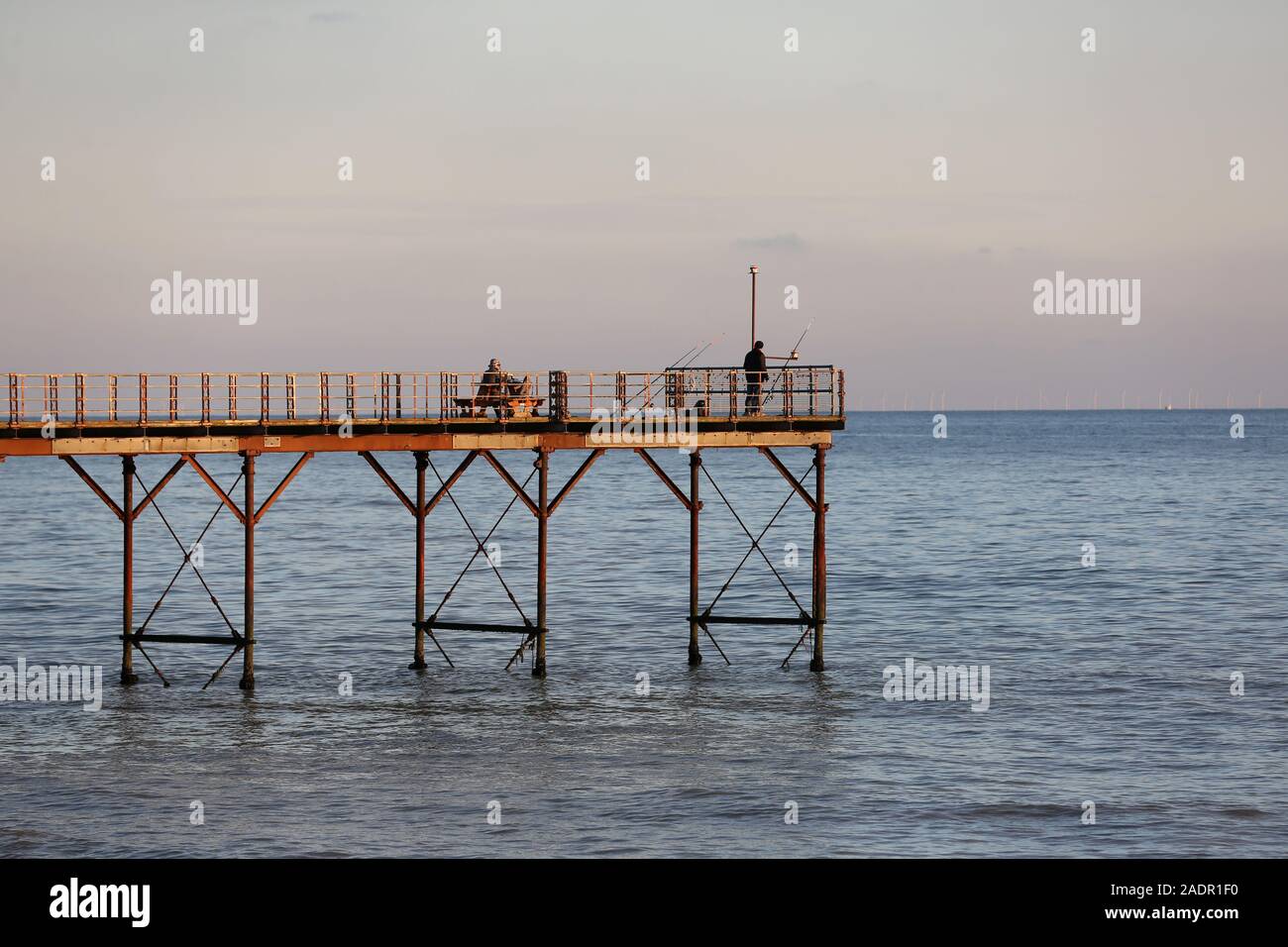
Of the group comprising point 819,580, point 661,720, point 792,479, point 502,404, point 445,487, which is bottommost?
point 661,720

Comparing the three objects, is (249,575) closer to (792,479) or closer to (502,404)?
(502,404)

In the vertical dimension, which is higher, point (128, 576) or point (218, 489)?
point (218, 489)

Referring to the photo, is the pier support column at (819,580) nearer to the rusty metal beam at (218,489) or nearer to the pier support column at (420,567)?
the pier support column at (420,567)

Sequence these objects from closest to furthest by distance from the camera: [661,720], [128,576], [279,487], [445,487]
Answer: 1. [661,720]
2. [279,487]
3. [128,576]
4. [445,487]

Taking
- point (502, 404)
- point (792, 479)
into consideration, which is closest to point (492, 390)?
point (502, 404)

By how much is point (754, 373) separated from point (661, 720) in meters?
9.89

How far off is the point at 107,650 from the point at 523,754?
707 inches

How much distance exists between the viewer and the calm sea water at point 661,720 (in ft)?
84.8

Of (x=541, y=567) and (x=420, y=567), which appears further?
(x=420, y=567)

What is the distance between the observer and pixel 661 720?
34.2m

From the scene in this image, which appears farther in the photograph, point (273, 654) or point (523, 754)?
point (273, 654)

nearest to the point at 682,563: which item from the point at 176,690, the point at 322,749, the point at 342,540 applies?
the point at 342,540

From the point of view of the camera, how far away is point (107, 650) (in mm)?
44250
